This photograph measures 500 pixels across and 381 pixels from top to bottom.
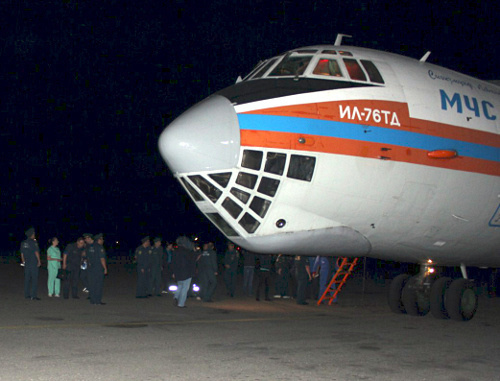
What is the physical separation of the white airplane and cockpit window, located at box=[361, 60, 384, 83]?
26mm

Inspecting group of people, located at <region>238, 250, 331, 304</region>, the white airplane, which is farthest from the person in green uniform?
the white airplane

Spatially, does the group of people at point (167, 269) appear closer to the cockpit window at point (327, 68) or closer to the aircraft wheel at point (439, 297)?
the aircraft wheel at point (439, 297)

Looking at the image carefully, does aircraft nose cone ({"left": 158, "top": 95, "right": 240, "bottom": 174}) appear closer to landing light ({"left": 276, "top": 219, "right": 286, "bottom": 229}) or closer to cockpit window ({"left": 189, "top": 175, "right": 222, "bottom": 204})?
cockpit window ({"left": 189, "top": 175, "right": 222, "bottom": 204})

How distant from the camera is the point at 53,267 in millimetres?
17609

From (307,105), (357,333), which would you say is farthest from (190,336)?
(307,105)

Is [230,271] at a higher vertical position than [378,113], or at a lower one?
lower

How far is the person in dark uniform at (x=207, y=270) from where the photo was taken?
57.1 feet

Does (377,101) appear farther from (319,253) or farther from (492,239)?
(492,239)

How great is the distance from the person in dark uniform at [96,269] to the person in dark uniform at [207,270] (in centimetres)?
253

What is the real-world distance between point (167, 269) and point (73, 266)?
331 cm

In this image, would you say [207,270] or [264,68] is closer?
[264,68]

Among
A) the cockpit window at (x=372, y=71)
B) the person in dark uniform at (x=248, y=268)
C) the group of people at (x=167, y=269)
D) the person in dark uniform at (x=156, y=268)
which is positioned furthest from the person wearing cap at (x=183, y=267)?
the cockpit window at (x=372, y=71)

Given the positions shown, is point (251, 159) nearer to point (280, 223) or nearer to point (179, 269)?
point (280, 223)

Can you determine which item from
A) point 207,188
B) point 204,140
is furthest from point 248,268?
point 204,140
